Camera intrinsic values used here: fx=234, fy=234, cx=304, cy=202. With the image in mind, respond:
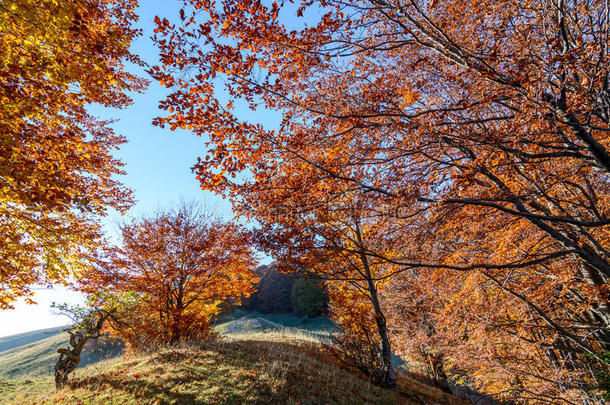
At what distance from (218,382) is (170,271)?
5807 millimetres

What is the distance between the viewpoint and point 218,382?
21.5 feet

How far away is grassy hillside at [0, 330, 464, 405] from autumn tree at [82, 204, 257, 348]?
2492 mm

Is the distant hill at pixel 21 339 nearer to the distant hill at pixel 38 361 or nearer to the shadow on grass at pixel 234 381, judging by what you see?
the distant hill at pixel 38 361

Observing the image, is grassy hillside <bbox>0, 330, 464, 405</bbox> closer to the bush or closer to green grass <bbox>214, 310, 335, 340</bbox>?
green grass <bbox>214, 310, 335, 340</bbox>

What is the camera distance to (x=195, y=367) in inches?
289

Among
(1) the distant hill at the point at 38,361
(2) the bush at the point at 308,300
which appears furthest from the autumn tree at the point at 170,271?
(2) the bush at the point at 308,300

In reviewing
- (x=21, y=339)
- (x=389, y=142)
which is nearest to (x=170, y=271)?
(x=389, y=142)

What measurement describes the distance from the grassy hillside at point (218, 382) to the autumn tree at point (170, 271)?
8.18 feet

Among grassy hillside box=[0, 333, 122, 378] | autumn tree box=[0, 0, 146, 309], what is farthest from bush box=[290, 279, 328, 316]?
autumn tree box=[0, 0, 146, 309]

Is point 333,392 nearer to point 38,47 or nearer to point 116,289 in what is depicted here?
point 116,289

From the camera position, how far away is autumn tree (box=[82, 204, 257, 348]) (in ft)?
34.5

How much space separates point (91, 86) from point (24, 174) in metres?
2.63

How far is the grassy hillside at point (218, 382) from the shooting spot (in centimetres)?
582

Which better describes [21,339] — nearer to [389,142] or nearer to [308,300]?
[308,300]
